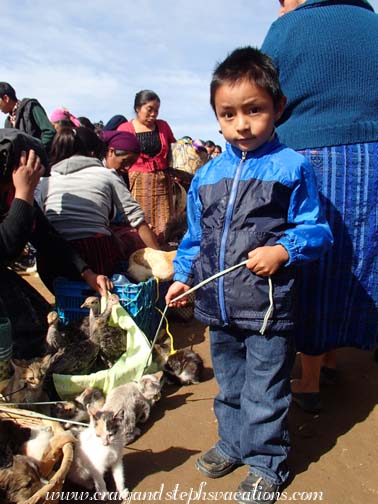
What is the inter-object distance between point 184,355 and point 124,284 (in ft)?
2.17

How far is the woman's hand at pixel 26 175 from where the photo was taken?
2629mm

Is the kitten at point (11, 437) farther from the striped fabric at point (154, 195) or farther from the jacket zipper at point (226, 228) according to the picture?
the striped fabric at point (154, 195)

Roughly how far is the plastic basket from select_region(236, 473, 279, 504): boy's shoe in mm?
1436

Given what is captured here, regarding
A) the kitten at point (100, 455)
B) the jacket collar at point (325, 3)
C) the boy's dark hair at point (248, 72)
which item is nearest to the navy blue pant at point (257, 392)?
the kitten at point (100, 455)

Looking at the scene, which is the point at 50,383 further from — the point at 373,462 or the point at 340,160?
the point at 340,160

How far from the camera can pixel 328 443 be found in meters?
2.42

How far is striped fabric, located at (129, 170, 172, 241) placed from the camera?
569 cm

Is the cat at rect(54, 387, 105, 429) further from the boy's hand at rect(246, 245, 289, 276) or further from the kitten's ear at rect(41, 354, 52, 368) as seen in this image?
the boy's hand at rect(246, 245, 289, 276)

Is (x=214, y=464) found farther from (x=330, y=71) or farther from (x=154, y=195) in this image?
(x=154, y=195)

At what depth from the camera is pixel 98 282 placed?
3.03 m

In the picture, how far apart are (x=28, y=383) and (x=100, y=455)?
62cm

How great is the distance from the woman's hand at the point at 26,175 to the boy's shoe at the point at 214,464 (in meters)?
1.71

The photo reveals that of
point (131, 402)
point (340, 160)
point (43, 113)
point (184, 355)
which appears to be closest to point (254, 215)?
point (340, 160)

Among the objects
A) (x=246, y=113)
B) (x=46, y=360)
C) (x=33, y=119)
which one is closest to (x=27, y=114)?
(x=33, y=119)
